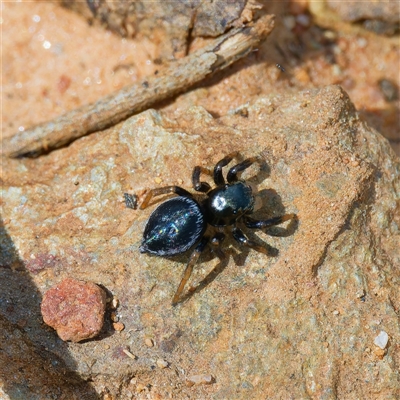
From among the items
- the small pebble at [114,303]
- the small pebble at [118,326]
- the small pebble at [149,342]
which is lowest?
the small pebble at [149,342]

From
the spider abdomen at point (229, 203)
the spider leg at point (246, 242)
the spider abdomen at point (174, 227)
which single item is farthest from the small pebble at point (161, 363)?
the spider abdomen at point (229, 203)

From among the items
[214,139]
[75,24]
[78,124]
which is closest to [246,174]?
[214,139]

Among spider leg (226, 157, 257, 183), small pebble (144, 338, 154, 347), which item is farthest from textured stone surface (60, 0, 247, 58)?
small pebble (144, 338, 154, 347)

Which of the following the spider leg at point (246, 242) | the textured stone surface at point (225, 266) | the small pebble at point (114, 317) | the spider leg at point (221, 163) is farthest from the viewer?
the spider leg at point (221, 163)

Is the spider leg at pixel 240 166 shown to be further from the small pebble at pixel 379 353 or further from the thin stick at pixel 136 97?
the small pebble at pixel 379 353

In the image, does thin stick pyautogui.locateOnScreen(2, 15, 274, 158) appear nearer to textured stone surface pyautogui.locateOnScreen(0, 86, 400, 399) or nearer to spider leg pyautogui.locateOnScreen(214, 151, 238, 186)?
textured stone surface pyautogui.locateOnScreen(0, 86, 400, 399)

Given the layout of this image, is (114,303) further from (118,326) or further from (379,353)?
(379,353)
